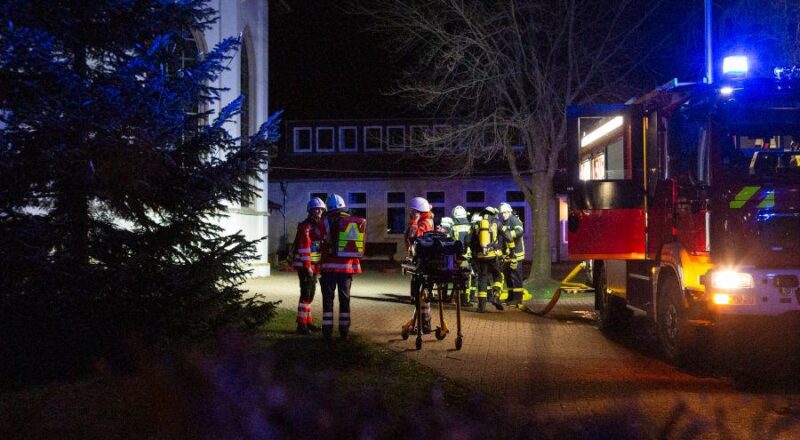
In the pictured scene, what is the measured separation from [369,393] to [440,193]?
1321 inches

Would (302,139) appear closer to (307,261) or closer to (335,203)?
(307,261)

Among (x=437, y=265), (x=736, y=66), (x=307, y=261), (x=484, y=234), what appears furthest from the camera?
(x=484, y=234)

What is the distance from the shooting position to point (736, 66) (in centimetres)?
880

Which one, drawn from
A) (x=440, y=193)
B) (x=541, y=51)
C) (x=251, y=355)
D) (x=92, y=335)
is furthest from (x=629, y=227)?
(x=440, y=193)

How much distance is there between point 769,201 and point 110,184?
21.7ft

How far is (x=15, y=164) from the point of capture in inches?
287

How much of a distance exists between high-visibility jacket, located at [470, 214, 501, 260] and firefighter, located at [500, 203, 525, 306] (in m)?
0.20

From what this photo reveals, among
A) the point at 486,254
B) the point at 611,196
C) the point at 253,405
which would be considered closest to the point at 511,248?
the point at 486,254

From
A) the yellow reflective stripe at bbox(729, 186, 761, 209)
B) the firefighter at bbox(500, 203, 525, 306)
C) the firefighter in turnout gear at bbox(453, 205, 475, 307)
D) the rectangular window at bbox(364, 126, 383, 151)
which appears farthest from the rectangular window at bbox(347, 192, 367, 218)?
the yellow reflective stripe at bbox(729, 186, 761, 209)

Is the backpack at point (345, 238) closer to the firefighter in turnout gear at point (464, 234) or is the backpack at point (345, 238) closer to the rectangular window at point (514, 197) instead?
the firefighter in turnout gear at point (464, 234)

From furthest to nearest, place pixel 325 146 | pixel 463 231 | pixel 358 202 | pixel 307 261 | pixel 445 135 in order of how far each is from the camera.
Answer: pixel 325 146 < pixel 358 202 < pixel 445 135 < pixel 463 231 < pixel 307 261

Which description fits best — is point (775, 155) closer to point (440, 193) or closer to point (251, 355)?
point (251, 355)

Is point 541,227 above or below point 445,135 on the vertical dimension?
below

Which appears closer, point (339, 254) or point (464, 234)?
point (339, 254)
